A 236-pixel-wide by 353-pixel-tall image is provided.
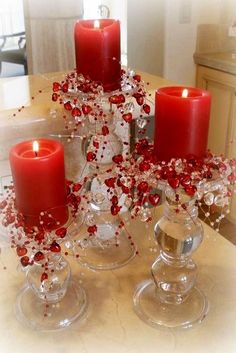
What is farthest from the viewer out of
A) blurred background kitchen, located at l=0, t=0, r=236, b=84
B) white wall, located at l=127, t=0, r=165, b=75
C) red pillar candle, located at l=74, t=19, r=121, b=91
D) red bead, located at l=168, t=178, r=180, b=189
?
white wall, located at l=127, t=0, r=165, b=75

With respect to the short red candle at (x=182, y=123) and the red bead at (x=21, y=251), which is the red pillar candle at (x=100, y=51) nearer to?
the short red candle at (x=182, y=123)

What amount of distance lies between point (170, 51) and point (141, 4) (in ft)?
0.69

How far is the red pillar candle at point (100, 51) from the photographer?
1.82 feet

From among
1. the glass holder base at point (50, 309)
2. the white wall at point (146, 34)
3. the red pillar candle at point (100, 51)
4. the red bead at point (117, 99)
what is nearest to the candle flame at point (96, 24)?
the red pillar candle at point (100, 51)

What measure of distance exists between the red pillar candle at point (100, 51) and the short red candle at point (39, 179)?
13 centimetres

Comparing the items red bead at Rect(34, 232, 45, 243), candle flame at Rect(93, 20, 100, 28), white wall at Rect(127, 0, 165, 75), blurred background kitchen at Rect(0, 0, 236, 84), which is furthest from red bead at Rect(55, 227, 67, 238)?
white wall at Rect(127, 0, 165, 75)

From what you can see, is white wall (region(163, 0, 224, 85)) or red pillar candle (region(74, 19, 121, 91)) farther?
white wall (region(163, 0, 224, 85))

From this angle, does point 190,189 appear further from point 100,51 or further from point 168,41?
point 168,41

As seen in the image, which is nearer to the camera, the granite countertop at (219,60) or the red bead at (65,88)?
the red bead at (65,88)

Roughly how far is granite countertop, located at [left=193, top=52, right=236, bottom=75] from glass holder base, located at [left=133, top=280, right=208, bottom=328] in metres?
1.22

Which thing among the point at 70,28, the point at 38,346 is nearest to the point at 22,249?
the point at 38,346

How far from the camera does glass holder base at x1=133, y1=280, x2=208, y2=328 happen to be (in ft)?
1.77

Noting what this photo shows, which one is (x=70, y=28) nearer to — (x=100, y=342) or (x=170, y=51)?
(x=170, y=51)

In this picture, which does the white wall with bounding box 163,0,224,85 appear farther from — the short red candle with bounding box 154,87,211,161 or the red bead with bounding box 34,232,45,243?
the red bead with bounding box 34,232,45,243
